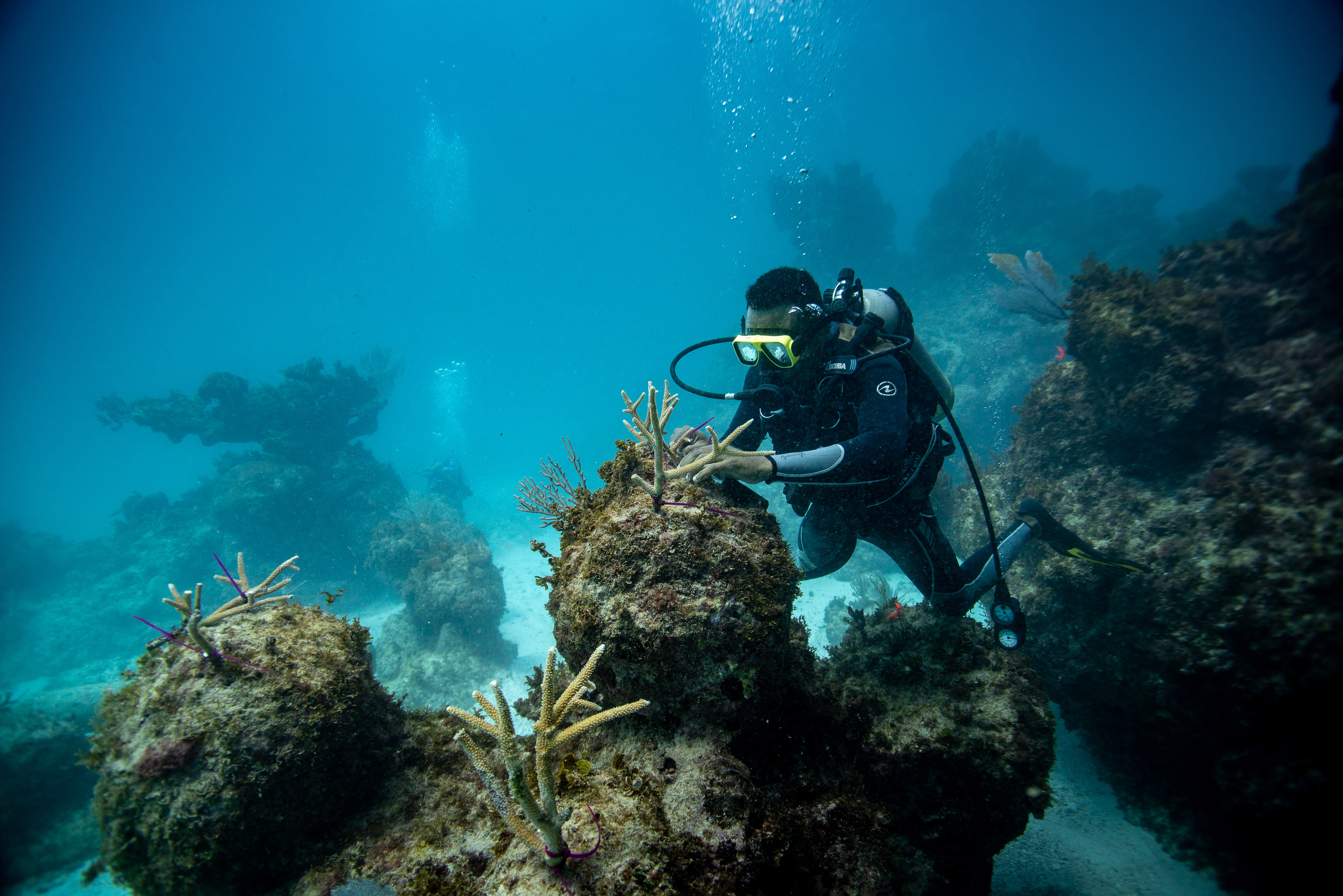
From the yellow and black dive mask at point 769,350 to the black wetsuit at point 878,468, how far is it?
27cm

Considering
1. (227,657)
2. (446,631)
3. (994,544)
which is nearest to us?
(227,657)

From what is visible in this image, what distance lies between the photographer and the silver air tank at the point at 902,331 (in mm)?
3840

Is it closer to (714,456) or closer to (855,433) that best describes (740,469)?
(714,456)

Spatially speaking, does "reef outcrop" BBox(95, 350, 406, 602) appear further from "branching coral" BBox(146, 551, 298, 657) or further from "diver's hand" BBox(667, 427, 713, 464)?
"diver's hand" BBox(667, 427, 713, 464)

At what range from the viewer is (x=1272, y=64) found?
177ft

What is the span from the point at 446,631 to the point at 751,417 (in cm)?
1092

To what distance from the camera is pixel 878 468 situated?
122 inches

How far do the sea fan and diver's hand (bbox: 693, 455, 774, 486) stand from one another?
884 cm

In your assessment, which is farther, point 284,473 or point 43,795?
point 284,473

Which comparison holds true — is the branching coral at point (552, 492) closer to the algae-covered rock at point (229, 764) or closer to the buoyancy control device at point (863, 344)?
the buoyancy control device at point (863, 344)

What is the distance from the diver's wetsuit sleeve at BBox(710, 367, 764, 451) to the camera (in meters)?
4.19

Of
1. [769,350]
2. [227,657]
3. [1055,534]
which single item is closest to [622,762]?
[227,657]

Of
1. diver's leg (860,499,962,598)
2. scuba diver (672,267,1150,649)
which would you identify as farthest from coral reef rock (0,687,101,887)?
diver's leg (860,499,962,598)

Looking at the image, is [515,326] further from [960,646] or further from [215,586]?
[960,646]
